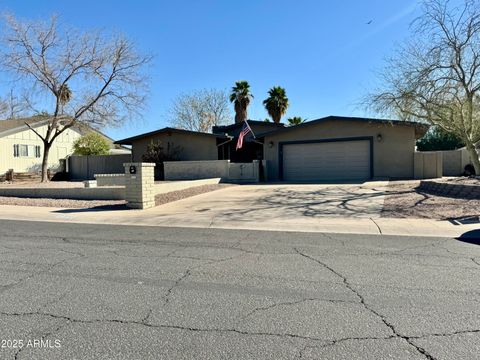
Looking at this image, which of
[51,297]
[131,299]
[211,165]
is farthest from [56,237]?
[211,165]

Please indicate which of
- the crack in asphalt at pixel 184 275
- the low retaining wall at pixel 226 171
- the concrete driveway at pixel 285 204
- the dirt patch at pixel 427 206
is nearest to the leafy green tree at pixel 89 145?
the low retaining wall at pixel 226 171

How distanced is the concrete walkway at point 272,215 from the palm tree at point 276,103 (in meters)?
24.5

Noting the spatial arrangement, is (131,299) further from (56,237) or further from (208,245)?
(56,237)

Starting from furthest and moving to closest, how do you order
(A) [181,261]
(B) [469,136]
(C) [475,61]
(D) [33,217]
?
1. (B) [469,136]
2. (C) [475,61]
3. (D) [33,217]
4. (A) [181,261]

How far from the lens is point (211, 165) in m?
22.7

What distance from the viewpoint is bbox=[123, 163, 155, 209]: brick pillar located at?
12.6m

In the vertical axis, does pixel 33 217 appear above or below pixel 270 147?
below

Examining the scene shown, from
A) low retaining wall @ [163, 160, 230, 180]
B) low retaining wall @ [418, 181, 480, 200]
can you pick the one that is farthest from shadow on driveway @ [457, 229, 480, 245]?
low retaining wall @ [163, 160, 230, 180]

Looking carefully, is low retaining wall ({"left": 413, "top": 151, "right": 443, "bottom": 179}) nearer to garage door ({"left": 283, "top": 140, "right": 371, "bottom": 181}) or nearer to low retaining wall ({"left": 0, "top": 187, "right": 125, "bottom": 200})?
garage door ({"left": 283, "top": 140, "right": 371, "bottom": 181})

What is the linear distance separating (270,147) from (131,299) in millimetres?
20767

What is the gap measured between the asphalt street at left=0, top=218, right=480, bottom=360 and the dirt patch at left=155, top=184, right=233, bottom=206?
7.08 m

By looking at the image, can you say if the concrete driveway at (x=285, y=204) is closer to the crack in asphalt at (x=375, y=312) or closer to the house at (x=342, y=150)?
the crack in asphalt at (x=375, y=312)

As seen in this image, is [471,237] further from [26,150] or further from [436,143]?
[436,143]

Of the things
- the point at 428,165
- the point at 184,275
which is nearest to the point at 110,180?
the point at 184,275
